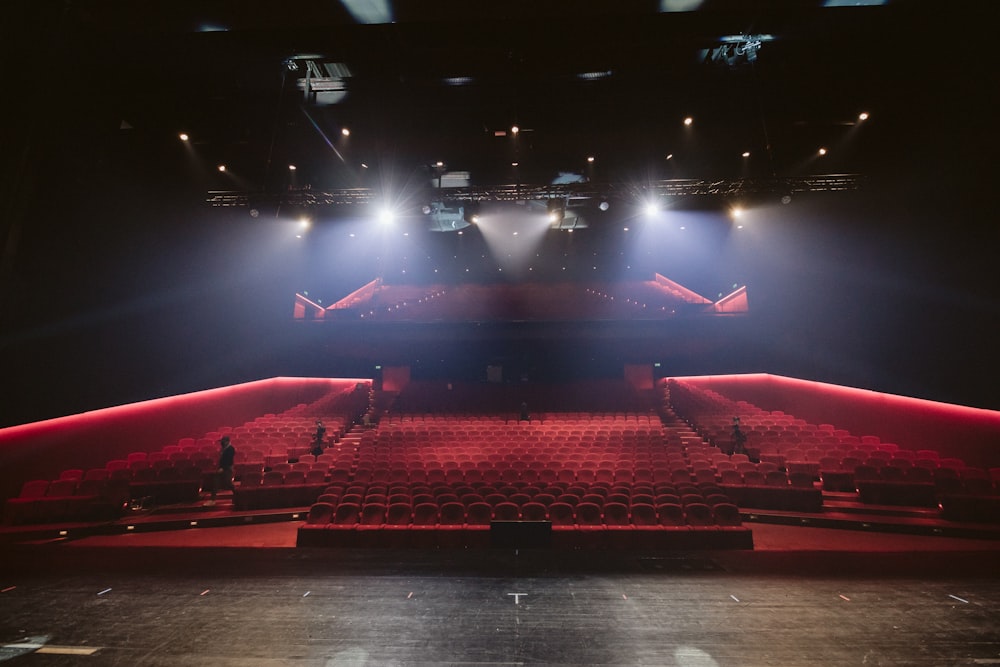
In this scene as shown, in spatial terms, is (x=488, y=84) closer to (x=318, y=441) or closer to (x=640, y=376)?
(x=318, y=441)

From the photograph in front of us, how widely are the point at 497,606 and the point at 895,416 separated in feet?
25.7

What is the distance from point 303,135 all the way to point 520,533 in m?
6.97

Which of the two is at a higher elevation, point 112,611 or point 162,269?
point 162,269

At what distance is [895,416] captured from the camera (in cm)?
675

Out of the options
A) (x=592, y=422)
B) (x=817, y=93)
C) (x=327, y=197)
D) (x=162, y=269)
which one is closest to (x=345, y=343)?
(x=162, y=269)

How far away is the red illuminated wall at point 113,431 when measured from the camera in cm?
522

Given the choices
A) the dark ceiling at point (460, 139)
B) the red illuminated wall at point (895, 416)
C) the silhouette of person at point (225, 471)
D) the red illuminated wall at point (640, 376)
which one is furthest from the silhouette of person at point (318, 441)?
the red illuminated wall at point (895, 416)

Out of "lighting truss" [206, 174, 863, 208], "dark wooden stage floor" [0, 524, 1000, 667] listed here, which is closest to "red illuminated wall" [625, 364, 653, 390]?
"lighting truss" [206, 174, 863, 208]

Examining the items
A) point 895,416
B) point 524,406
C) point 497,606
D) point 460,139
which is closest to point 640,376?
point 524,406

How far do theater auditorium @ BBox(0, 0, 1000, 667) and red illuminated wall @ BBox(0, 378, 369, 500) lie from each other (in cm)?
5

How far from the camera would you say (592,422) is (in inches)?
349

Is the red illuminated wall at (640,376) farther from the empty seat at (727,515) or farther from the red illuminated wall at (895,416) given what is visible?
the empty seat at (727,515)

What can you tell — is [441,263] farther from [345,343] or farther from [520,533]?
[520,533]

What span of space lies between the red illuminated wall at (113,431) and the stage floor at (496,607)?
197 centimetres
